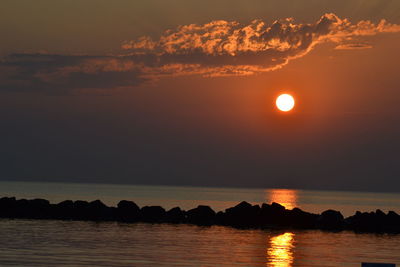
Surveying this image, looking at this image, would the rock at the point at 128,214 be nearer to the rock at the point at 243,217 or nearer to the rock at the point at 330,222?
the rock at the point at 243,217

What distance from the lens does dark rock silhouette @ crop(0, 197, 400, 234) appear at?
231 ft

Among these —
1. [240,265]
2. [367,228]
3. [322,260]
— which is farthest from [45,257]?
[367,228]

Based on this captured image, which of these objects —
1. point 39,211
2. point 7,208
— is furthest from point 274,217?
point 7,208

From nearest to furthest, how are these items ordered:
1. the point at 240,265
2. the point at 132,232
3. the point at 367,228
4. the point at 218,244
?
the point at 240,265 → the point at 218,244 → the point at 132,232 → the point at 367,228

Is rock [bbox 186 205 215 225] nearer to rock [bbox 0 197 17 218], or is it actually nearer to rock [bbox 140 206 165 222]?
rock [bbox 140 206 165 222]

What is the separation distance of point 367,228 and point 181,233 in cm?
2044

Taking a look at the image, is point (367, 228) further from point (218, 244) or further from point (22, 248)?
point (22, 248)

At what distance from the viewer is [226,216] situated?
72750mm

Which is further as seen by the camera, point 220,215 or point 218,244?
point 220,215

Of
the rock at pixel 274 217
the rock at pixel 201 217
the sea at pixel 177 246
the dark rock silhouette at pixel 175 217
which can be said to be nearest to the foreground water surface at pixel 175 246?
the sea at pixel 177 246

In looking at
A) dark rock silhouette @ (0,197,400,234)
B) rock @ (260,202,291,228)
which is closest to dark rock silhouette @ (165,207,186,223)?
dark rock silhouette @ (0,197,400,234)

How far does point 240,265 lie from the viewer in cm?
3806

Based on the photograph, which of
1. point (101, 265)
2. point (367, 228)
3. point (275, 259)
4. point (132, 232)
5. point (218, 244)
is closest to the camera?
point (101, 265)

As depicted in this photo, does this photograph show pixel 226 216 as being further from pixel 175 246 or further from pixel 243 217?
pixel 175 246
